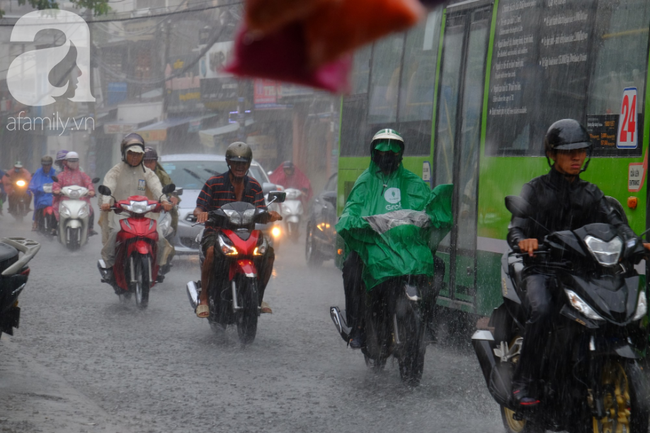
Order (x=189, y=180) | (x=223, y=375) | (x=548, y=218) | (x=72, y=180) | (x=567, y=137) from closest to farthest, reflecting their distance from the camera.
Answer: (x=567, y=137) → (x=548, y=218) → (x=223, y=375) → (x=189, y=180) → (x=72, y=180)

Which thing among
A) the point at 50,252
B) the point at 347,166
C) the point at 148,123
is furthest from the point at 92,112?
the point at 347,166

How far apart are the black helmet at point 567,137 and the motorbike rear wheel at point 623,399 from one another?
111 cm

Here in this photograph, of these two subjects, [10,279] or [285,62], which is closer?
[285,62]

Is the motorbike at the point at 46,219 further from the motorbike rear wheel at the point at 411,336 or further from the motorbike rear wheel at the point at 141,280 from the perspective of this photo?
the motorbike rear wheel at the point at 411,336

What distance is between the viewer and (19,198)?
75.3 ft

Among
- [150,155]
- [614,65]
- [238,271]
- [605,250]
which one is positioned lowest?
[238,271]

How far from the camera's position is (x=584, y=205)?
14.9 feet

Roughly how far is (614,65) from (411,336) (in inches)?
88.5

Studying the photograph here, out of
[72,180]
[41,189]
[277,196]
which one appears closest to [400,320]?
[277,196]

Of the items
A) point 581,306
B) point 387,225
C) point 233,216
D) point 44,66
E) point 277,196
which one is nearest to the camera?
point 581,306

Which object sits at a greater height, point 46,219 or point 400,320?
point 400,320

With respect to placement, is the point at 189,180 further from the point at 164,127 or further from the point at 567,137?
the point at 164,127

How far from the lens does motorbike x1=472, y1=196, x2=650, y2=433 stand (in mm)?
3906

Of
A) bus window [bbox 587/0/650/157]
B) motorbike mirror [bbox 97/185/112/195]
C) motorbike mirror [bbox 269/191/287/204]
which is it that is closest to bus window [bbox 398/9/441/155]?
motorbike mirror [bbox 269/191/287/204]
